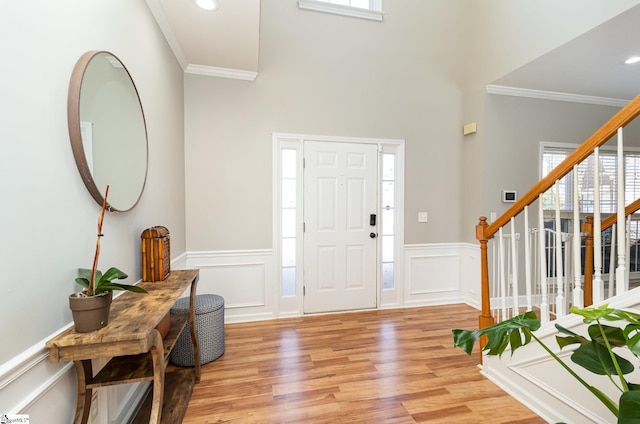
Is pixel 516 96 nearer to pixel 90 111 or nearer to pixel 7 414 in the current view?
pixel 90 111

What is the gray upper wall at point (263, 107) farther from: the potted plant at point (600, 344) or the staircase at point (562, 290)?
the potted plant at point (600, 344)

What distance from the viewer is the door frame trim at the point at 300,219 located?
11.0 feet

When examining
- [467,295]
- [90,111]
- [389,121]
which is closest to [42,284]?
[90,111]

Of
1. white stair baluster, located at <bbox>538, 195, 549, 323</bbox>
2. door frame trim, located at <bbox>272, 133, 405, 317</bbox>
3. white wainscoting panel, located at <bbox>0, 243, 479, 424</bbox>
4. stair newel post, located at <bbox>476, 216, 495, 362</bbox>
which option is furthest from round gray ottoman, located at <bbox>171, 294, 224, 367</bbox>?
white stair baluster, located at <bbox>538, 195, 549, 323</bbox>

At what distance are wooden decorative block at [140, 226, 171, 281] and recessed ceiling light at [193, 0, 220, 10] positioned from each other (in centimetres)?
162

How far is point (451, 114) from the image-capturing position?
12.6 ft

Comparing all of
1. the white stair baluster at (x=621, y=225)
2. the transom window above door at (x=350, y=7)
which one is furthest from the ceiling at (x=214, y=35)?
the white stair baluster at (x=621, y=225)

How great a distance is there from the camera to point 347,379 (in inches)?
86.9

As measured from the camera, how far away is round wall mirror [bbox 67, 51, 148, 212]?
1241 millimetres

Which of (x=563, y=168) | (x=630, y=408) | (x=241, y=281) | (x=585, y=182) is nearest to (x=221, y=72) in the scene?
(x=241, y=281)

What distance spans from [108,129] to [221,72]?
199 centimetres

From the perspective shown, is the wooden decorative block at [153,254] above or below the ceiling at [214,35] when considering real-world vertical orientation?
below

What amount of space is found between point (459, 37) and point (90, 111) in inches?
165

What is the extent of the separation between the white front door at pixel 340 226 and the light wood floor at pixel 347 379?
44 cm
